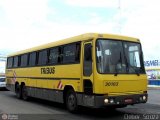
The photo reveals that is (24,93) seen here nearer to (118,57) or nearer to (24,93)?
(24,93)

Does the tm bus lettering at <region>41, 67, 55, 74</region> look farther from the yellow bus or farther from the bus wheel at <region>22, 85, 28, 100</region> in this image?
the bus wheel at <region>22, 85, 28, 100</region>

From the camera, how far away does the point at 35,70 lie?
19.4m

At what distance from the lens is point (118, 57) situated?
1359 cm

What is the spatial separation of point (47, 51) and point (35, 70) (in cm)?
195

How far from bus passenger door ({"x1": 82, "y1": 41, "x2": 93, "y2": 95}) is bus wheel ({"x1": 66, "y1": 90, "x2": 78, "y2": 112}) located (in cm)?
111

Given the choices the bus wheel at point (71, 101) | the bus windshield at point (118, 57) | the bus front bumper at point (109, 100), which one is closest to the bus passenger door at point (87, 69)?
the bus front bumper at point (109, 100)

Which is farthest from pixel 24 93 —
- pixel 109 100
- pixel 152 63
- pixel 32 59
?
pixel 152 63

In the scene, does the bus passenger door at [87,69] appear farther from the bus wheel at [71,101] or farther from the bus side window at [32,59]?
the bus side window at [32,59]

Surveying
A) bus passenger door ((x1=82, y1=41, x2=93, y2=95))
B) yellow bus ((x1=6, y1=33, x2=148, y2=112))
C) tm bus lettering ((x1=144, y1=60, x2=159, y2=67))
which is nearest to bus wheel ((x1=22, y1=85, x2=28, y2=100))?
yellow bus ((x1=6, y1=33, x2=148, y2=112))

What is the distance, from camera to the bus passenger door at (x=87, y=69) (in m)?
13.3

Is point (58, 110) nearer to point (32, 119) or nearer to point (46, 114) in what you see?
point (46, 114)

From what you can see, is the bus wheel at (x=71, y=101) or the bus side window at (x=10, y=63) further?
the bus side window at (x=10, y=63)

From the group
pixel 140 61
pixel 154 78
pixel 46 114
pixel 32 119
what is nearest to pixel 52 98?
pixel 46 114

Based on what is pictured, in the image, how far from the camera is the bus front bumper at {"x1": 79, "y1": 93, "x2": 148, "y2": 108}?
1277cm
